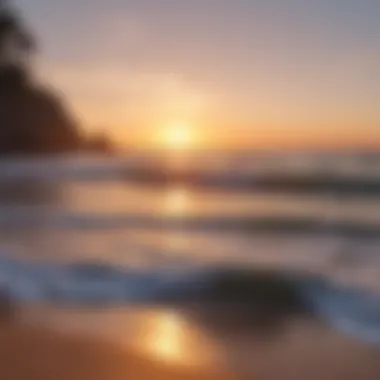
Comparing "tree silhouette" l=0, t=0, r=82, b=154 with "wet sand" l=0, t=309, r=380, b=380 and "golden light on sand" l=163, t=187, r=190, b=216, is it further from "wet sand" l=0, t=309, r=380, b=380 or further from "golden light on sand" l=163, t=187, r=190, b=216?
"wet sand" l=0, t=309, r=380, b=380

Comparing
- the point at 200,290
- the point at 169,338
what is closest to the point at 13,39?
the point at 200,290

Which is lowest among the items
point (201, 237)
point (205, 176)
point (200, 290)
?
point (200, 290)

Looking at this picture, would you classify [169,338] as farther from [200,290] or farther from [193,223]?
[193,223]

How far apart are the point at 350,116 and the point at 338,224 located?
1.71 ft

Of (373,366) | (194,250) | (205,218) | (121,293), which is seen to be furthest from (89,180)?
(373,366)

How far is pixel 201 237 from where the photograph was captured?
6.32 feet

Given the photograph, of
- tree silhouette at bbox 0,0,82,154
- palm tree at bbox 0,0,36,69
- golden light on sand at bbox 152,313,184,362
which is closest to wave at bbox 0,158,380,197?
tree silhouette at bbox 0,0,82,154

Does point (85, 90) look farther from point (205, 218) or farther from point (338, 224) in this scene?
point (338, 224)

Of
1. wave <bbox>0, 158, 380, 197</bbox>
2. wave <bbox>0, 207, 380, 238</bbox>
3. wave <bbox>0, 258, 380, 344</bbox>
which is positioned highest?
wave <bbox>0, 158, 380, 197</bbox>

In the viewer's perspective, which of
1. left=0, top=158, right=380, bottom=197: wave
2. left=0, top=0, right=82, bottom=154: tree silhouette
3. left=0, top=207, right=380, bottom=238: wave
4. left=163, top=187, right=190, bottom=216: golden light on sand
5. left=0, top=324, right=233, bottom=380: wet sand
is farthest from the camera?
left=0, top=0, right=82, bottom=154: tree silhouette

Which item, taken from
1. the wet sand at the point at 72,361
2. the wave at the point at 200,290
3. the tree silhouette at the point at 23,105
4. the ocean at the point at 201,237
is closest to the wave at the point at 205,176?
the ocean at the point at 201,237

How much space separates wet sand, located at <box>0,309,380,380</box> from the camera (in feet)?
3.03

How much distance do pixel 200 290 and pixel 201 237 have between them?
2.01ft

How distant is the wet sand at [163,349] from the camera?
92 cm
